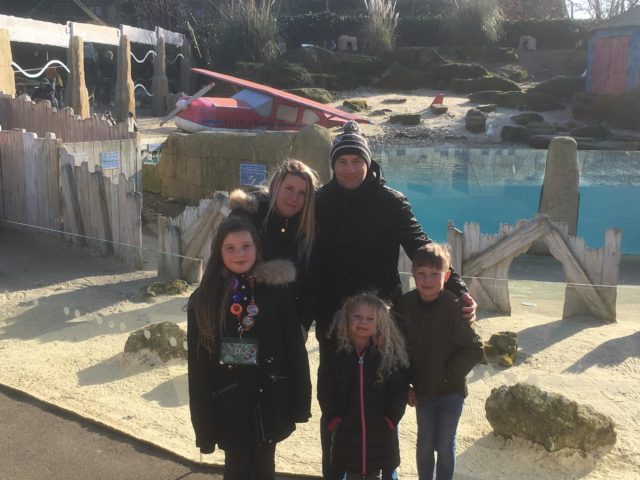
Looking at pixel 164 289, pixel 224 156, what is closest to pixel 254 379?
pixel 164 289

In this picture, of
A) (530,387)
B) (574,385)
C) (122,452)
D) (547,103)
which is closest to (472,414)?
(530,387)

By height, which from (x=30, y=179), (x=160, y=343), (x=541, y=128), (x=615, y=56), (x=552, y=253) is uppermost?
(x=615, y=56)

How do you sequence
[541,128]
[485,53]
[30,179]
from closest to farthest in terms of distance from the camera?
1. [30,179]
2. [541,128]
3. [485,53]

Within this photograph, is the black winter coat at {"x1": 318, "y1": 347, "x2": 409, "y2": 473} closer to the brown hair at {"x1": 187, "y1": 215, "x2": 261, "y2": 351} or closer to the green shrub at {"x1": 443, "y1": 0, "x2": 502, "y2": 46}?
the brown hair at {"x1": 187, "y1": 215, "x2": 261, "y2": 351}

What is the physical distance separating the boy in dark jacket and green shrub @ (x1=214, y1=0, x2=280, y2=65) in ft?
88.9

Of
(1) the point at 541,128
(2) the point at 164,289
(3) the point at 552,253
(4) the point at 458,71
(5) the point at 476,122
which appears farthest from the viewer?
(4) the point at 458,71

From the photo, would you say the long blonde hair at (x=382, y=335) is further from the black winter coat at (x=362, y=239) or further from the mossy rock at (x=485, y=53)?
the mossy rock at (x=485, y=53)

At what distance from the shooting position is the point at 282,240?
10.4 feet

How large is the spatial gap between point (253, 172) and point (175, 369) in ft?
17.4

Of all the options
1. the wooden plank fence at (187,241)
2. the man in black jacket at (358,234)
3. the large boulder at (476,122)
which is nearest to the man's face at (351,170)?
the man in black jacket at (358,234)

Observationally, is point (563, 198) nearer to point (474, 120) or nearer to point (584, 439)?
point (584, 439)

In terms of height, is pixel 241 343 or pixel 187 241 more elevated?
pixel 241 343

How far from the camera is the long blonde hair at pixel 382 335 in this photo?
2865 millimetres

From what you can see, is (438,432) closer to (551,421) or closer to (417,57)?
(551,421)
